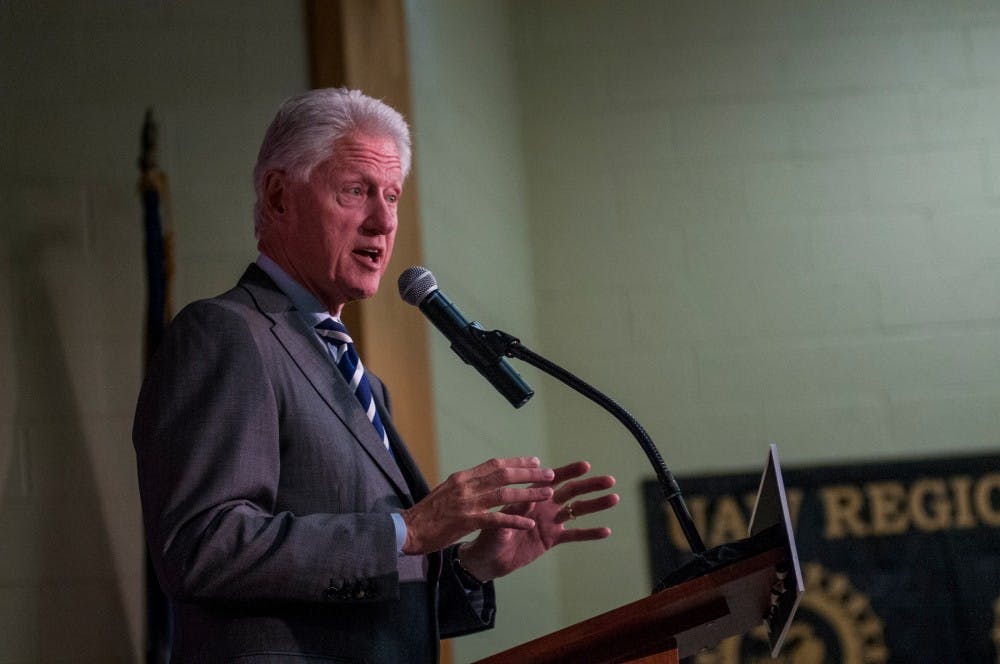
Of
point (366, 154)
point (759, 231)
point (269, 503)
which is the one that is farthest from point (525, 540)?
point (759, 231)

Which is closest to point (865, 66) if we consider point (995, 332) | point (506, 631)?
point (995, 332)

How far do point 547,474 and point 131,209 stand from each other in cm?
160

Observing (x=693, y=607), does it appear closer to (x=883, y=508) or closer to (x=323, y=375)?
(x=323, y=375)

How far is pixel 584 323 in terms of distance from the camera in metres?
4.04

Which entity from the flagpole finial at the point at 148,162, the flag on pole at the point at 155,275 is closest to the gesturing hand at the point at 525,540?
the flag on pole at the point at 155,275

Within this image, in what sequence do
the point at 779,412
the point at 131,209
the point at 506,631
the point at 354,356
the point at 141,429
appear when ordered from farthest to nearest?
the point at 779,412, the point at 506,631, the point at 131,209, the point at 354,356, the point at 141,429

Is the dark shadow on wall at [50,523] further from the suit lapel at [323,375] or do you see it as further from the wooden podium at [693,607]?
the wooden podium at [693,607]

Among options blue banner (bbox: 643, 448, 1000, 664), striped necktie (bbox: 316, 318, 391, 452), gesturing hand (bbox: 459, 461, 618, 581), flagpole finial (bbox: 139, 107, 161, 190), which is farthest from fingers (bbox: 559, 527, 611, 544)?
blue banner (bbox: 643, 448, 1000, 664)

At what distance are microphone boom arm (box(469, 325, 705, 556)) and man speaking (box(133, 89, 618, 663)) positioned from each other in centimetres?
8

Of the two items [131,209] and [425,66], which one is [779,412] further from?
[131,209]

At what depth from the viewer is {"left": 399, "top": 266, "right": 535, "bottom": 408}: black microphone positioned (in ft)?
5.12

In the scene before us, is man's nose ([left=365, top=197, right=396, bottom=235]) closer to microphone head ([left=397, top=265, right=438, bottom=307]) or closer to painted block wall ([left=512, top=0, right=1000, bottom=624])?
microphone head ([left=397, top=265, right=438, bottom=307])

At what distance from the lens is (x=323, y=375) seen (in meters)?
1.62

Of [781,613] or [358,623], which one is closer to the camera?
[781,613]
